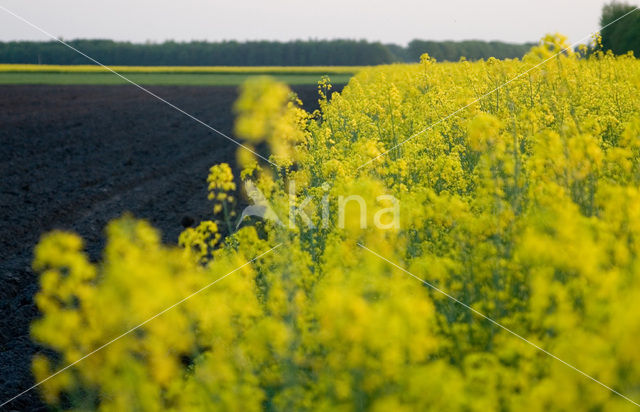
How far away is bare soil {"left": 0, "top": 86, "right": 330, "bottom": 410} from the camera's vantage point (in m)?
6.27

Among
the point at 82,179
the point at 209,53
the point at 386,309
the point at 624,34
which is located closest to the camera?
the point at 386,309

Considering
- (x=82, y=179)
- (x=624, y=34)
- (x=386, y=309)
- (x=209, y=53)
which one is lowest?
(x=82, y=179)

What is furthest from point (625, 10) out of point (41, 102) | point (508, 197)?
point (41, 102)

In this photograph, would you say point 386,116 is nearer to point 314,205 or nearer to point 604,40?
point 314,205

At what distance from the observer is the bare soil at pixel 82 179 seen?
6.27 m

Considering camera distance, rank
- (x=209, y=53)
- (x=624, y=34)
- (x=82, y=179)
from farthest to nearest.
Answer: (x=209, y=53) < (x=624, y=34) < (x=82, y=179)

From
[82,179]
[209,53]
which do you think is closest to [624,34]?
[82,179]

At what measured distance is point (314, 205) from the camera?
20.2ft

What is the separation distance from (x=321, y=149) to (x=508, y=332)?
5294 mm

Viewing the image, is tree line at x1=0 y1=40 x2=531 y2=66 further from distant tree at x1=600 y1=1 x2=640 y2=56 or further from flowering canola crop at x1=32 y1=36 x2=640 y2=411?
flowering canola crop at x1=32 y1=36 x2=640 y2=411

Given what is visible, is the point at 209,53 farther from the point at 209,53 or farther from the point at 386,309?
the point at 386,309

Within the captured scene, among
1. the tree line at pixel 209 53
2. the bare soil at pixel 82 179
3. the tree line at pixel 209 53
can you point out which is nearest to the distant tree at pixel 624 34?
the bare soil at pixel 82 179

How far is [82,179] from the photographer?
1204 centimetres

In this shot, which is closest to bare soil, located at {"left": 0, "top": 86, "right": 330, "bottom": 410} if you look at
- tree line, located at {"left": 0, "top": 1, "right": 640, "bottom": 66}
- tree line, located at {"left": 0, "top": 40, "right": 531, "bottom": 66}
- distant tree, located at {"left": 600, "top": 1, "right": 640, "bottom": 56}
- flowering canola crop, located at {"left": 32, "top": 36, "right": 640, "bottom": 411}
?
flowering canola crop, located at {"left": 32, "top": 36, "right": 640, "bottom": 411}
